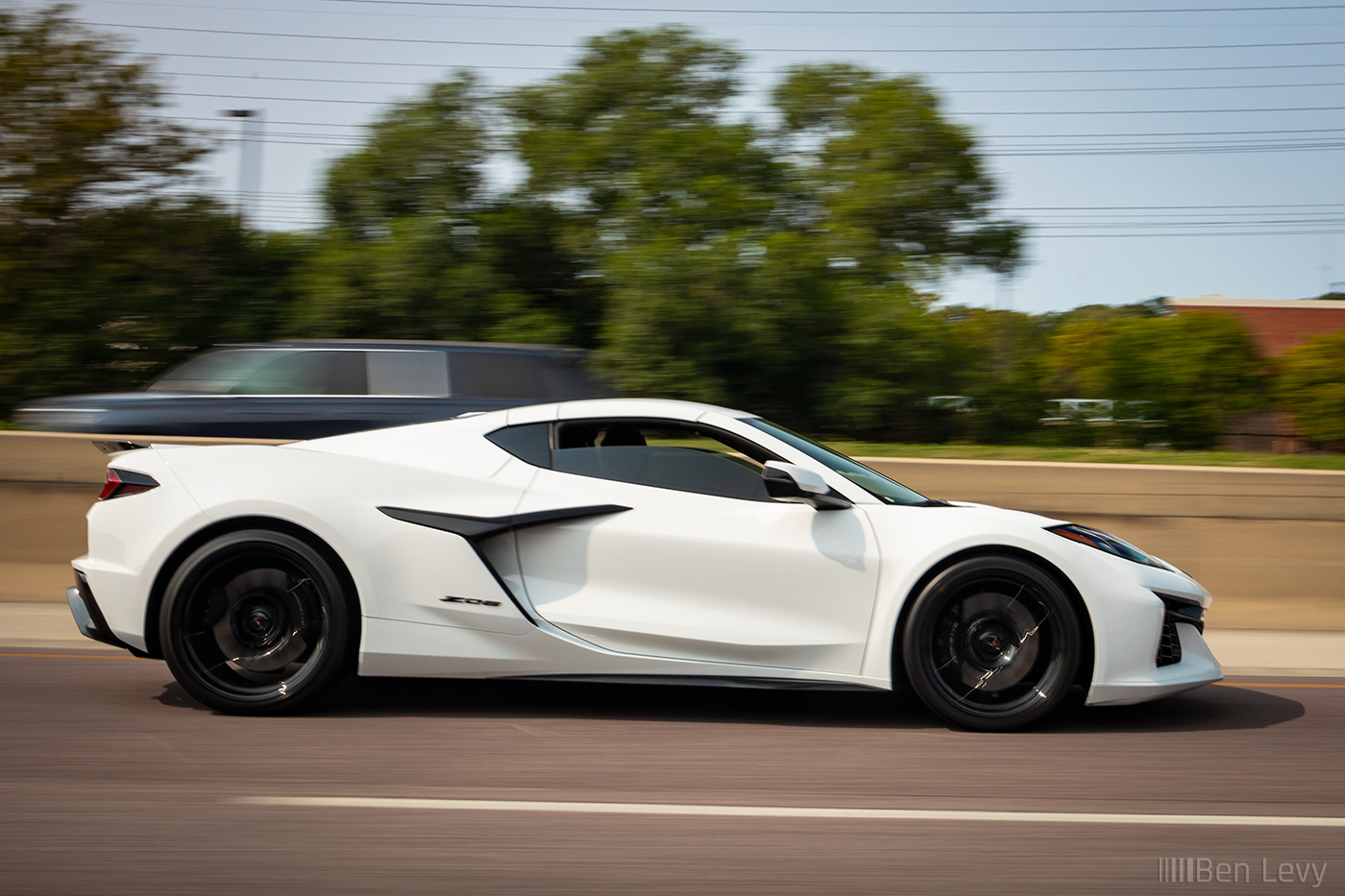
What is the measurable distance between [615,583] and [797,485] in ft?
2.80

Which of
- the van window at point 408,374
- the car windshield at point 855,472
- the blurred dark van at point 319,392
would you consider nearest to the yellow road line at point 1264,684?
the car windshield at point 855,472

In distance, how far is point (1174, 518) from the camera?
7.89 meters

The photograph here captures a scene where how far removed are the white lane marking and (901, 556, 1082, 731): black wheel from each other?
965 millimetres

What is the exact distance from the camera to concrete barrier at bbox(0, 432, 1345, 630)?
25.7 feet

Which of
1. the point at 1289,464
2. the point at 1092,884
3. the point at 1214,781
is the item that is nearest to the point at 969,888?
the point at 1092,884

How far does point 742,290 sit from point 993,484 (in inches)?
245

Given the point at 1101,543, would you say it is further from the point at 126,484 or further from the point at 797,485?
the point at 126,484

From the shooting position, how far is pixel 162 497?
16.3 ft

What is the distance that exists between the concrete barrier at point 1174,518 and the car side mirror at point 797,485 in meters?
3.05

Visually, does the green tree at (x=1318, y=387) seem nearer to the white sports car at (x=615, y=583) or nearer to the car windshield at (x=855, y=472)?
the white sports car at (x=615, y=583)

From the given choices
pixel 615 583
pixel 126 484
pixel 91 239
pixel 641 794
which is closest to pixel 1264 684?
pixel 615 583

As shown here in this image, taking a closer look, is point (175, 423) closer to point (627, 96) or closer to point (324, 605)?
point (324, 605)

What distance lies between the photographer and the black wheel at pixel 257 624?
4.85 meters

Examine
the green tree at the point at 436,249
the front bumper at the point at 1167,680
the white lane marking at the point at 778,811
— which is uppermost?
the green tree at the point at 436,249
